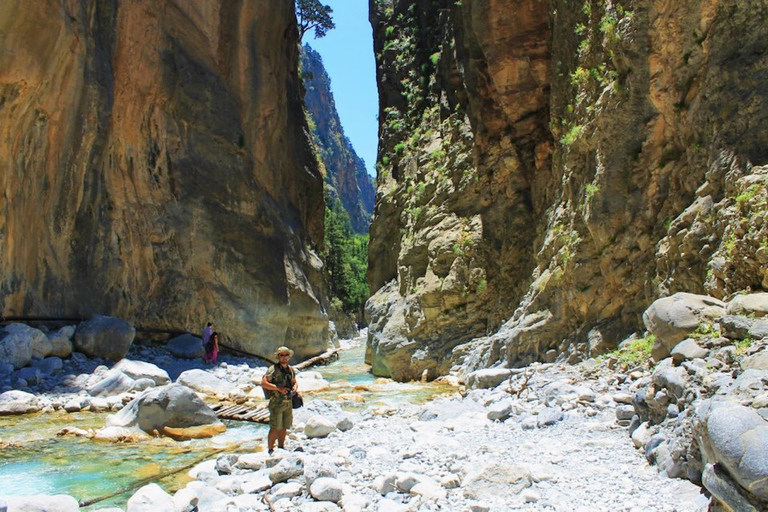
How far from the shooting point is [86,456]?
7.02 meters

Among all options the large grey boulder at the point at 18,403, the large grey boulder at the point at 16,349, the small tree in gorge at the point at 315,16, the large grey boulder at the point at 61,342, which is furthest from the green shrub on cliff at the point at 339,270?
the large grey boulder at the point at 18,403

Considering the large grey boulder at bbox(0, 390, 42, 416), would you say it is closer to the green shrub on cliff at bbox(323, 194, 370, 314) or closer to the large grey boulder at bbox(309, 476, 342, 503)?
the large grey boulder at bbox(309, 476, 342, 503)

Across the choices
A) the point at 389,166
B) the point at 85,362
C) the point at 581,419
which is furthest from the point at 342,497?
the point at 389,166

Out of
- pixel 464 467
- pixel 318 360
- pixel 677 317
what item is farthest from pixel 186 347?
pixel 677 317

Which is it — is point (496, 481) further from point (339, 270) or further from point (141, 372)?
point (339, 270)

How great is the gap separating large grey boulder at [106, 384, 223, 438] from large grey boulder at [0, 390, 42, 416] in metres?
2.17

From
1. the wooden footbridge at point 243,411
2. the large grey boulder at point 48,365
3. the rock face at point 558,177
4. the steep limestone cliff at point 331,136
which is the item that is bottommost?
the wooden footbridge at point 243,411

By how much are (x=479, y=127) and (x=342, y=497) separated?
14.4 m

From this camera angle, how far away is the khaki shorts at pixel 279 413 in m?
6.64

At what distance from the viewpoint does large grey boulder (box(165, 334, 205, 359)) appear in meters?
16.5

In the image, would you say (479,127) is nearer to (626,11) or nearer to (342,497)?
(626,11)

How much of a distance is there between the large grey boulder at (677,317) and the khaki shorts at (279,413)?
4.47 m

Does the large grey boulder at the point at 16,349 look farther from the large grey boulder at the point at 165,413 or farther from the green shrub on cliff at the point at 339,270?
the green shrub on cliff at the point at 339,270

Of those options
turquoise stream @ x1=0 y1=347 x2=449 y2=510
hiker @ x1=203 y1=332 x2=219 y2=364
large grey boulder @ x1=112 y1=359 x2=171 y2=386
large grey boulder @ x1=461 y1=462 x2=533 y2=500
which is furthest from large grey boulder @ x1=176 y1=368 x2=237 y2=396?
large grey boulder @ x1=461 y1=462 x2=533 y2=500
